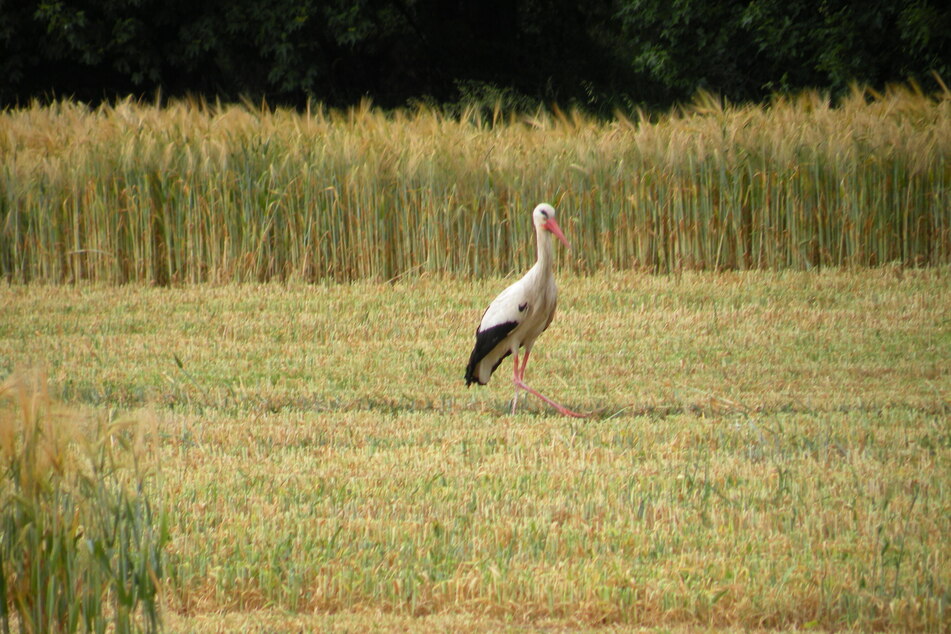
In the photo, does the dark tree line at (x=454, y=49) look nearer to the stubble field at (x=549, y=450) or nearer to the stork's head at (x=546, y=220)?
the stubble field at (x=549, y=450)

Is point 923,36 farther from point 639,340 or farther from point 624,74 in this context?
point 639,340

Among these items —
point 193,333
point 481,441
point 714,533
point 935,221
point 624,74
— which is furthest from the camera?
point 624,74

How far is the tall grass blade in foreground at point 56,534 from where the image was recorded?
3.63 metres

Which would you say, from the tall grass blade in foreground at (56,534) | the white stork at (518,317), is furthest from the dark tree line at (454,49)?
the tall grass blade in foreground at (56,534)

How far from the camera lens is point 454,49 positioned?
941 inches

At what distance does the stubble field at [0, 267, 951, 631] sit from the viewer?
182 inches

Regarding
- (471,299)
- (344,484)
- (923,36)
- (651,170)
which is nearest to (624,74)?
(923,36)

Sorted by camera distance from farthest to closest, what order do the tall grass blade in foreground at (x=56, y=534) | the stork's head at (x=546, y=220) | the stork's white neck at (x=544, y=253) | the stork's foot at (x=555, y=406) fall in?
the stork's head at (x=546, y=220) < the stork's white neck at (x=544, y=253) < the stork's foot at (x=555, y=406) < the tall grass blade in foreground at (x=56, y=534)

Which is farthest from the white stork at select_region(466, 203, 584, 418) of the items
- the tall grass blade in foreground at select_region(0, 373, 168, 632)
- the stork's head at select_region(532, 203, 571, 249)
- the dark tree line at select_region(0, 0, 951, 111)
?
the dark tree line at select_region(0, 0, 951, 111)

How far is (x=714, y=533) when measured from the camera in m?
5.21

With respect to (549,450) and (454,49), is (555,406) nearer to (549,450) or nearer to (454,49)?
(549,450)

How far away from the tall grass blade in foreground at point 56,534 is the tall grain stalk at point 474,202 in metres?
8.89

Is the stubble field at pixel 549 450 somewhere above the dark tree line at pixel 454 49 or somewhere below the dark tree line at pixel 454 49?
below

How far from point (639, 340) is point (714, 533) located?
189 inches
